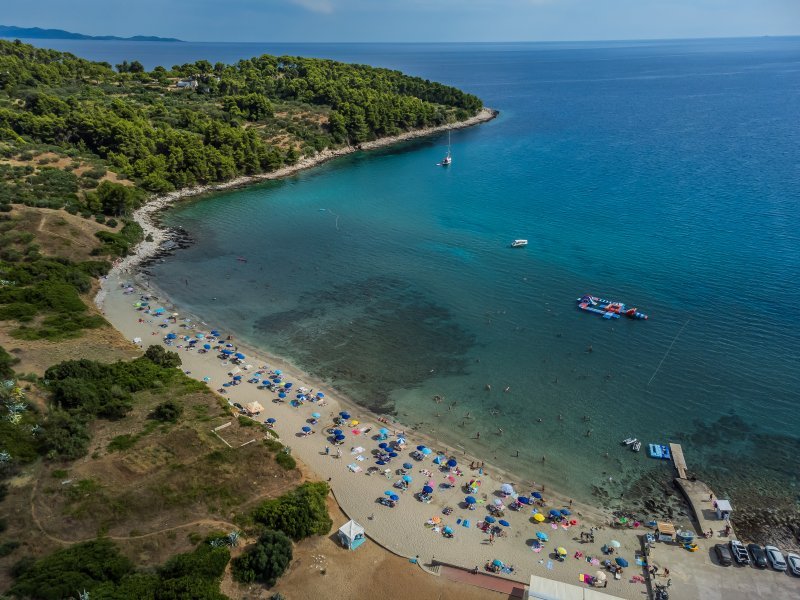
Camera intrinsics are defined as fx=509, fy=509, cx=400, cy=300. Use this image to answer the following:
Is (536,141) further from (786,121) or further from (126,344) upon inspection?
(126,344)

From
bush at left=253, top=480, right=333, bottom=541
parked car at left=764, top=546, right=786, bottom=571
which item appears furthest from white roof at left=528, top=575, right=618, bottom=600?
bush at left=253, top=480, right=333, bottom=541

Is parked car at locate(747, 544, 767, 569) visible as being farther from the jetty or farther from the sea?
the sea

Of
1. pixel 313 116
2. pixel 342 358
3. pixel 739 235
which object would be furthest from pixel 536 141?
pixel 342 358

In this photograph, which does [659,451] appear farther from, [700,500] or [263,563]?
[263,563]

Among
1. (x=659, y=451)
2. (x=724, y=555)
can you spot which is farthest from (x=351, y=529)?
(x=659, y=451)

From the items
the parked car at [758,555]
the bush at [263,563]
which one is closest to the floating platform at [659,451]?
the parked car at [758,555]
